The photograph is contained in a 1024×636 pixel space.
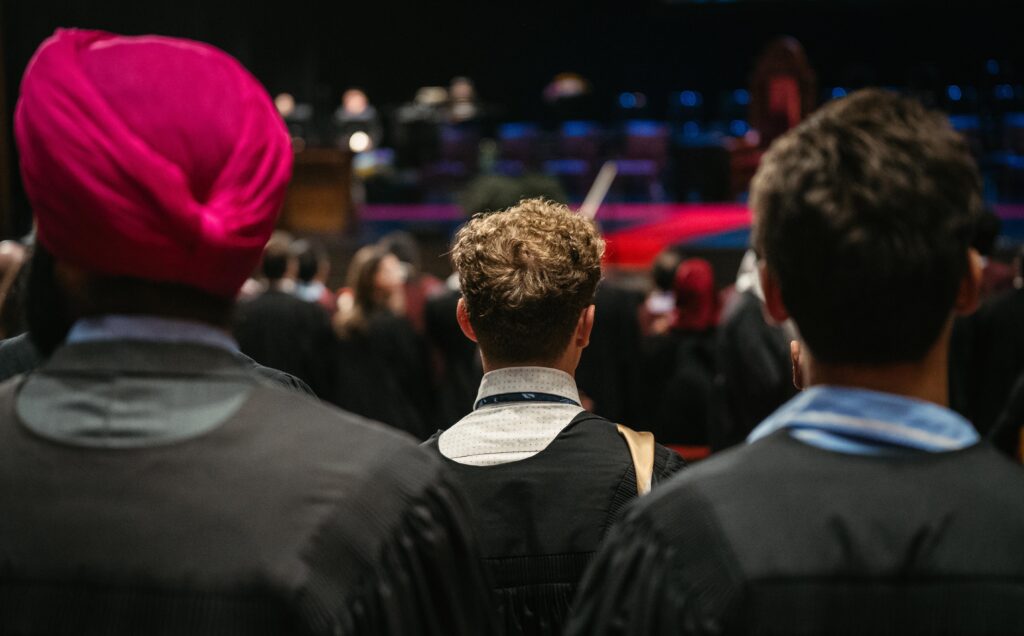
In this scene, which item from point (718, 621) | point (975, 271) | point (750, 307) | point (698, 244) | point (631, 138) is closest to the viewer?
point (718, 621)

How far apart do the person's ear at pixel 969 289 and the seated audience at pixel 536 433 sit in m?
0.72

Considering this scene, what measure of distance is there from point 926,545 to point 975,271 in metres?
0.30

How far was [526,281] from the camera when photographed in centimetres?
192

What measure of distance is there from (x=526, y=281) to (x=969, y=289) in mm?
888

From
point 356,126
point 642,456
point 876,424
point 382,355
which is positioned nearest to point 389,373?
point 382,355

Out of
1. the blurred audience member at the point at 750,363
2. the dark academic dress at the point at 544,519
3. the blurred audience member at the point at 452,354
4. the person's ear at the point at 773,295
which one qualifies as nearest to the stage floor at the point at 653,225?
the blurred audience member at the point at 452,354

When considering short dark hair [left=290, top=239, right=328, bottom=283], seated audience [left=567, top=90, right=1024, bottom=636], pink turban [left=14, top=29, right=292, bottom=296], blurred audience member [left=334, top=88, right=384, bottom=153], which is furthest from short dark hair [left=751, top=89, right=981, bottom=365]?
blurred audience member [left=334, top=88, right=384, bottom=153]

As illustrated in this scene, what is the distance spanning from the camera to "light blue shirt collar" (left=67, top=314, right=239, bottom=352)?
1.09 metres

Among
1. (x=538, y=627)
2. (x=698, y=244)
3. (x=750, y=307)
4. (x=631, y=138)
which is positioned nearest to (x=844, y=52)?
(x=631, y=138)

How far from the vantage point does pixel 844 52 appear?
14.4 meters

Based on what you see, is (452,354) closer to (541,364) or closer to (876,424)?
(541,364)

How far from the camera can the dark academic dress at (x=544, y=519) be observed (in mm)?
1725

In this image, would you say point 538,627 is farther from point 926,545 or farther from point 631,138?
point 631,138

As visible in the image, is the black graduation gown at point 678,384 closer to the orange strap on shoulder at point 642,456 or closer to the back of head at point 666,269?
the back of head at point 666,269
